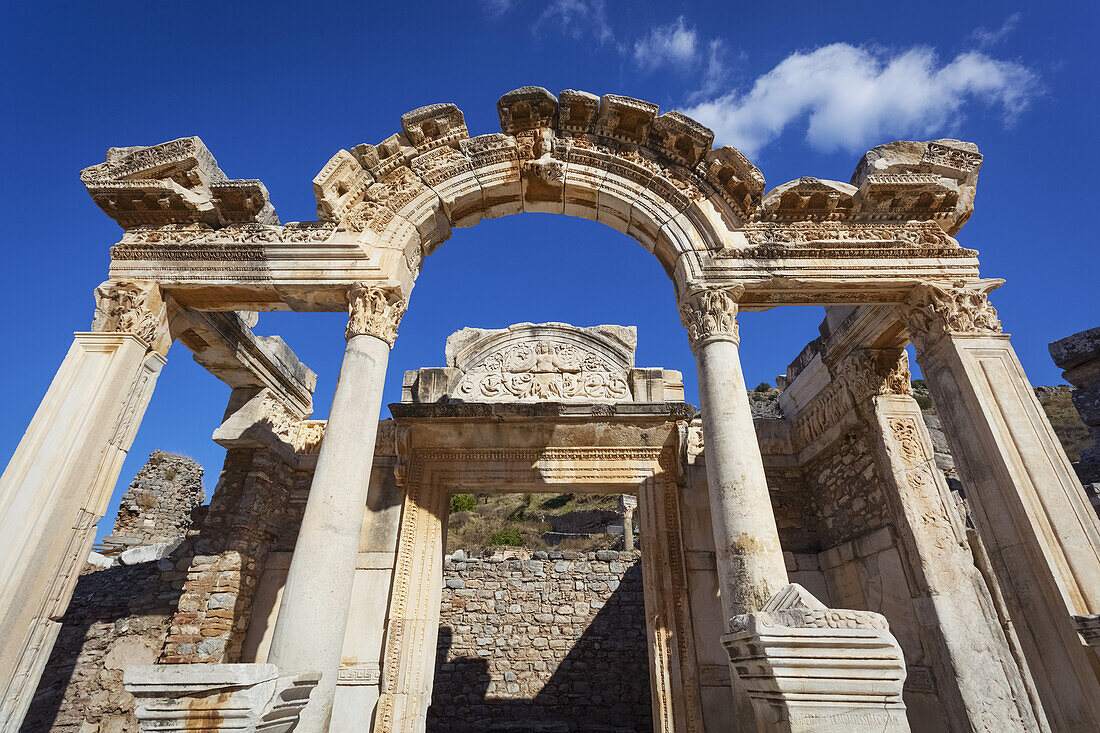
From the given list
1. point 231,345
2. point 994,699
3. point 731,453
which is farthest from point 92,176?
point 994,699

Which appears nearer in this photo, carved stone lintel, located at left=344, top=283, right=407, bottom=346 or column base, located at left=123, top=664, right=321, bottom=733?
column base, located at left=123, top=664, right=321, bottom=733

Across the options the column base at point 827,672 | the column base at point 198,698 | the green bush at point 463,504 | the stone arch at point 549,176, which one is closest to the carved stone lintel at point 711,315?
the stone arch at point 549,176

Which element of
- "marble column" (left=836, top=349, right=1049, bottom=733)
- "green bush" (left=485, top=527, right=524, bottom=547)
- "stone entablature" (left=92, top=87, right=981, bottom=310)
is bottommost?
"marble column" (left=836, top=349, right=1049, bottom=733)

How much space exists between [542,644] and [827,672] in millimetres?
9934

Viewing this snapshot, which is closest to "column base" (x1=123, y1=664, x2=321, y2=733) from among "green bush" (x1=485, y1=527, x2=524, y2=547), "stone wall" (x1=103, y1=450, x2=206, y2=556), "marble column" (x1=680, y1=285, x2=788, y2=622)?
"marble column" (x1=680, y1=285, x2=788, y2=622)

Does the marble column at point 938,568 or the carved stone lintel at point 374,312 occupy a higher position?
the carved stone lintel at point 374,312

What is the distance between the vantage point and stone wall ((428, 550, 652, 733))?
11008 mm

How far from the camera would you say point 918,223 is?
6.00 m

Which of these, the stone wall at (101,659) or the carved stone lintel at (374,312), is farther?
the stone wall at (101,659)

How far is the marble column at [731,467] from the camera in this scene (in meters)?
4.22

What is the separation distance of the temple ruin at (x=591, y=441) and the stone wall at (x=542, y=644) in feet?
18.2

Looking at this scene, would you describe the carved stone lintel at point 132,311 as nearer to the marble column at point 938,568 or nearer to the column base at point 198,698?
the column base at point 198,698

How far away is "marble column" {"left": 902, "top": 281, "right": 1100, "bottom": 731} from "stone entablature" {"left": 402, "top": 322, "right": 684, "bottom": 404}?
124 inches

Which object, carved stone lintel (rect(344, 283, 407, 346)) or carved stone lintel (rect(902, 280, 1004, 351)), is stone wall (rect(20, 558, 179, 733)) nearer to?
carved stone lintel (rect(344, 283, 407, 346))
